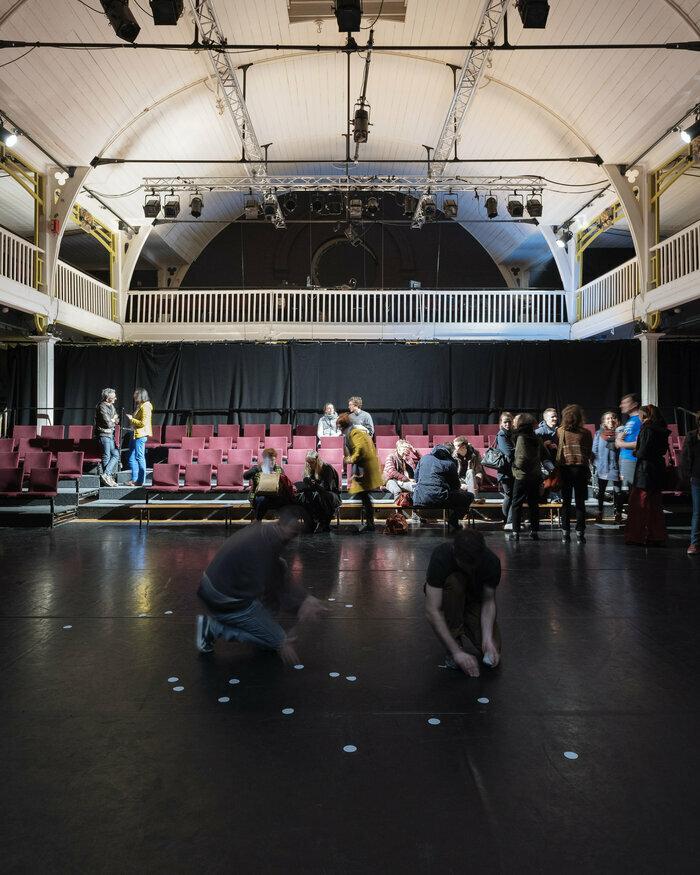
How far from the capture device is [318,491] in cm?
725

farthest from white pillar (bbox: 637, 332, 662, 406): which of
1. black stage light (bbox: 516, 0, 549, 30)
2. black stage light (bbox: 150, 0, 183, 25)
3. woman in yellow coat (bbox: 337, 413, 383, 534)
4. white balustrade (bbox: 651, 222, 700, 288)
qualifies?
black stage light (bbox: 150, 0, 183, 25)

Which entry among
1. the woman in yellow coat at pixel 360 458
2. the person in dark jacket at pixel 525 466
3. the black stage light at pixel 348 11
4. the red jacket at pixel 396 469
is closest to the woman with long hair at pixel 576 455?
the person in dark jacket at pixel 525 466

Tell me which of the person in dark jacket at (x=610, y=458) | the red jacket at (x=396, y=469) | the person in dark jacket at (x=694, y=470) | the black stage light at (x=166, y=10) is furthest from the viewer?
the red jacket at (x=396, y=469)

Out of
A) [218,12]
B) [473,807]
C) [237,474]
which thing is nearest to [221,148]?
[218,12]

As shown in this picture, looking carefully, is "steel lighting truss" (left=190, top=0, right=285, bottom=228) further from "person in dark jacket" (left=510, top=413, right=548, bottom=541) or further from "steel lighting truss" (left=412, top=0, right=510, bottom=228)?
"person in dark jacket" (left=510, top=413, right=548, bottom=541)

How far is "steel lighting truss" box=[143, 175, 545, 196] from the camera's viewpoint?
12891mm

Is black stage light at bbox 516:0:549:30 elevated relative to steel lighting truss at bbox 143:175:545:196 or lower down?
lower down

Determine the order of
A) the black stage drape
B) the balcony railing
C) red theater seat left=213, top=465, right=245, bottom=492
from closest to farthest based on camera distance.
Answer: red theater seat left=213, top=465, right=245, bottom=492, the black stage drape, the balcony railing

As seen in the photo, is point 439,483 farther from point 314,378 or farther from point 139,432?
point 314,378

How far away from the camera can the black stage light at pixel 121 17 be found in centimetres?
654

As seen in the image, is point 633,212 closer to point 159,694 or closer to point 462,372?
point 462,372

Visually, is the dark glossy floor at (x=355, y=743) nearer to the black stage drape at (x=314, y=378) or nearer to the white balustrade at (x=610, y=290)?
the white balustrade at (x=610, y=290)

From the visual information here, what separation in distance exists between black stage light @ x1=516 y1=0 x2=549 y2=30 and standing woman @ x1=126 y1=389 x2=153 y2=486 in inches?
260

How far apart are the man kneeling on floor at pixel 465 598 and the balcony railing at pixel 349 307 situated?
39.0 ft
